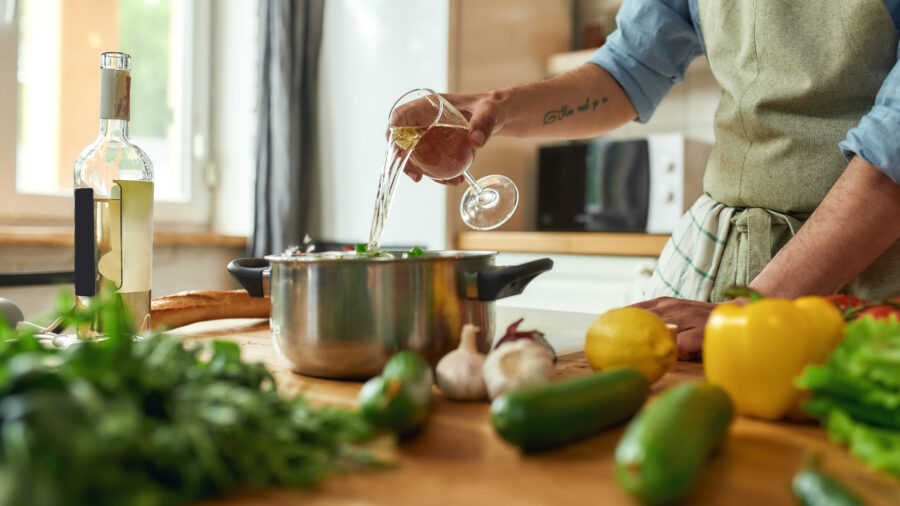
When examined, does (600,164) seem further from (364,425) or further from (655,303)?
(364,425)

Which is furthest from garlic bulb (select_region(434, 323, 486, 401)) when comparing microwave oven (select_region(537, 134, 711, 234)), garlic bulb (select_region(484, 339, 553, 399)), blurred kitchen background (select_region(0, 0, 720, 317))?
microwave oven (select_region(537, 134, 711, 234))

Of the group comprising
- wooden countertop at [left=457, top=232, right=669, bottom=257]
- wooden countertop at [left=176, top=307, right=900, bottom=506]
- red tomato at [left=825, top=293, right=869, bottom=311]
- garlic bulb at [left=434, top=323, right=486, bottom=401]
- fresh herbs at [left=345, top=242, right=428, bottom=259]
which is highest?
fresh herbs at [left=345, top=242, right=428, bottom=259]

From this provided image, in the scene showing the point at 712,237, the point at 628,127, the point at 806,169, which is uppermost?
the point at 628,127

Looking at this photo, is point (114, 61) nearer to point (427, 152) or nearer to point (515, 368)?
point (427, 152)

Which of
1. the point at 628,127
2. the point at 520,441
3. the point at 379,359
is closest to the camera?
the point at 520,441

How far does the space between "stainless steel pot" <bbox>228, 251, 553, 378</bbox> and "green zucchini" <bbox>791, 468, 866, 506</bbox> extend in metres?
0.35

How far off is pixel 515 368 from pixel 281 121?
245 centimetres

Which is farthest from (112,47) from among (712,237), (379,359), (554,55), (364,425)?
(364,425)

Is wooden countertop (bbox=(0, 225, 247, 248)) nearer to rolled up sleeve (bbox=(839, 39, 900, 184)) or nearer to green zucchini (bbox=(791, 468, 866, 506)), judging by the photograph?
rolled up sleeve (bbox=(839, 39, 900, 184))

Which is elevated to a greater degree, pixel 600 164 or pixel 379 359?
pixel 600 164

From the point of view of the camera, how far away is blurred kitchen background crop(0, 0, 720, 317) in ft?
7.79

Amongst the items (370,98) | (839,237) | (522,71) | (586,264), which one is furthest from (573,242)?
(839,237)

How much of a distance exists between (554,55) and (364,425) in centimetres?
274

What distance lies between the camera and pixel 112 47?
2691 mm
